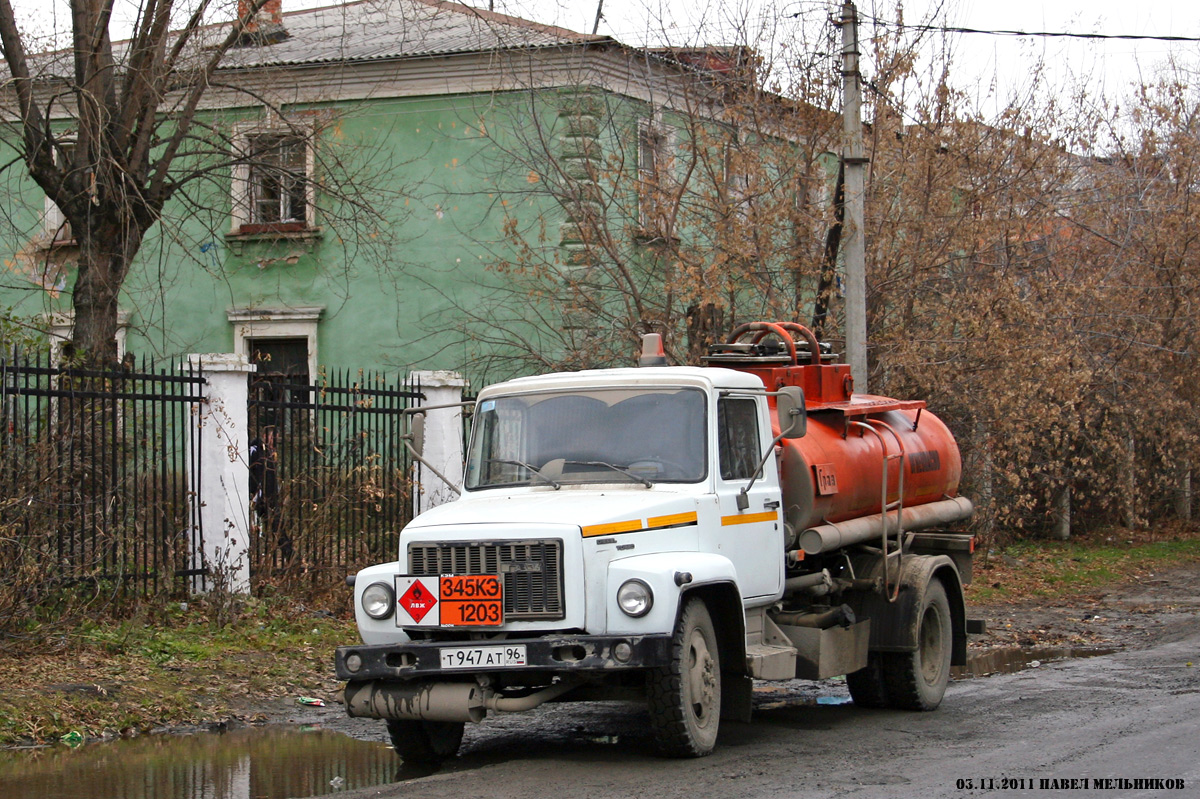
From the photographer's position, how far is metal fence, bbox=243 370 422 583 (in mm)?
12789

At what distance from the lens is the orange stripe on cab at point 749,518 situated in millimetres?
8094

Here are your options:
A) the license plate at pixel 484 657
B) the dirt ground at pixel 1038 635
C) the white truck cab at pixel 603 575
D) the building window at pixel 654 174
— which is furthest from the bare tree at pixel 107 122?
the license plate at pixel 484 657

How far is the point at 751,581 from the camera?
828 cm

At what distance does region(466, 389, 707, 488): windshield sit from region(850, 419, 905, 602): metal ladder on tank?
199 cm

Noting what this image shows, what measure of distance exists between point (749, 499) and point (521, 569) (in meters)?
1.74

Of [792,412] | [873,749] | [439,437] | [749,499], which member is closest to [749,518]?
[749,499]

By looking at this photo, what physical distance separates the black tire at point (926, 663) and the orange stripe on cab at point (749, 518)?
165 cm

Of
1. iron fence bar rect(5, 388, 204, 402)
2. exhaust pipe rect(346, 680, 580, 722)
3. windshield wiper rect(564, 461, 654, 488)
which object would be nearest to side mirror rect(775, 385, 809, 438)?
windshield wiper rect(564, 461, 654, 488)

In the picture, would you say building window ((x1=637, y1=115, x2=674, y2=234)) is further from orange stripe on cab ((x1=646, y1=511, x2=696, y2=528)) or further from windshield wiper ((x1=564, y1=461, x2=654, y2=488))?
orange stripe on cab ((x1=646, y1=511, x2=696, y2=528))

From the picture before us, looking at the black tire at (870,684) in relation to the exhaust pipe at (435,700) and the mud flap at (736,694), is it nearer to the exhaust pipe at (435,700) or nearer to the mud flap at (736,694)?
the mud flap at (736,694)

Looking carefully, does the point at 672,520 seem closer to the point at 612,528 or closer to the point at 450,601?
the point at 612,528

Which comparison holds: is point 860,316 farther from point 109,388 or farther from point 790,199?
point 109,388

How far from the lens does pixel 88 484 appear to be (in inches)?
438

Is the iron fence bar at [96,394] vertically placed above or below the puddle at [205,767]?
above
